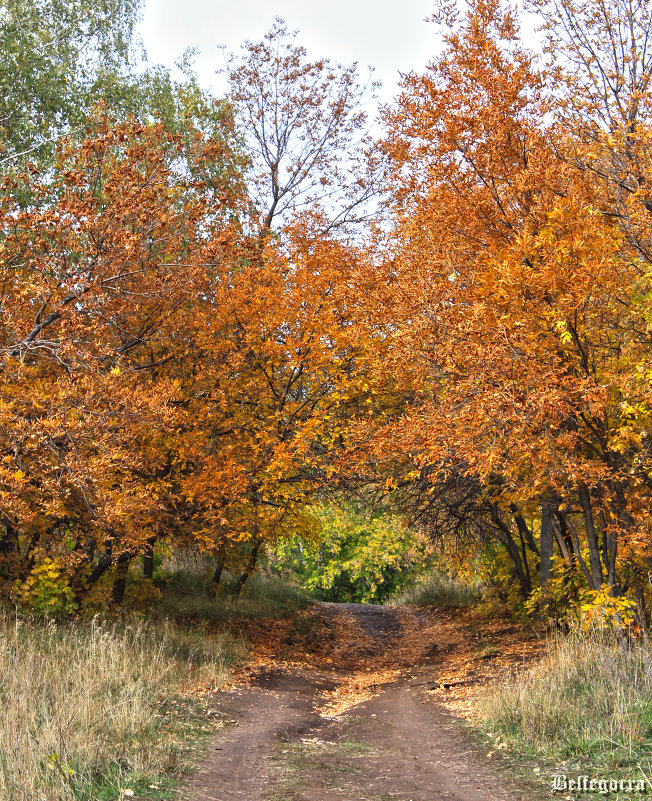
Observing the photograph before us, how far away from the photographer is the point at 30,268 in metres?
9.60

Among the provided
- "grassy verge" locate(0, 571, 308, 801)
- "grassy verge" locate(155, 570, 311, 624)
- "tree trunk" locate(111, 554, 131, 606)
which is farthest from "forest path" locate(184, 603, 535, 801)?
"tree trunk" locate(111, 554, 131, 606)

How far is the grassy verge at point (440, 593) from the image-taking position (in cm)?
2248

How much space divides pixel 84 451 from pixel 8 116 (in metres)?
7.25

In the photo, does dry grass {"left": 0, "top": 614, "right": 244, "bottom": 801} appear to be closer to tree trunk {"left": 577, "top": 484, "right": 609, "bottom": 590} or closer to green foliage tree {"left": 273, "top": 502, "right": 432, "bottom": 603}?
tree trunk {"left": 577, "top": 484, "right": 609, "bottom": 590}

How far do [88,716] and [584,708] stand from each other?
14.8 feet

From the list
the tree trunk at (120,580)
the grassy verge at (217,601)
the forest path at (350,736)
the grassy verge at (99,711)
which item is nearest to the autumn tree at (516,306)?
the forest path at (350,736)

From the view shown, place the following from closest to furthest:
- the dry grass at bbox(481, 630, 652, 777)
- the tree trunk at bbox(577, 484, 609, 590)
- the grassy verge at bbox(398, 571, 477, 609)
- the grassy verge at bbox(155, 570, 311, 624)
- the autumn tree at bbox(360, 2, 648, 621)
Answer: the dry grass at bbox(481, 630, 652, 777) → the autumn tree at bbox(360, 2, 648, 621) → the tree trunk at bbox(577, 484, 609, 590) → the grassy verge at bbox(155, 570, 311, 624) → the grassy verge at bbox(398, 571, 477, 609)

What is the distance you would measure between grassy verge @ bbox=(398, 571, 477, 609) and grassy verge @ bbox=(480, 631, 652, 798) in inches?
569

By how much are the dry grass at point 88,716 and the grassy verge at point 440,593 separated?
14.7m

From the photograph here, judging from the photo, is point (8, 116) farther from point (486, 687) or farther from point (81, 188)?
point (486, 687)

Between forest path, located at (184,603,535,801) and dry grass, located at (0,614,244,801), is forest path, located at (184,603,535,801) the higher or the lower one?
the lower one

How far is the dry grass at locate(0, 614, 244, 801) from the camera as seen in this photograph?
4.89m

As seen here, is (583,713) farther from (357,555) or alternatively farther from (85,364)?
(357,555)

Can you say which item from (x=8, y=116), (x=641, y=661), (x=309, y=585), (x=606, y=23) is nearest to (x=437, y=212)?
(x=606, y=23)
